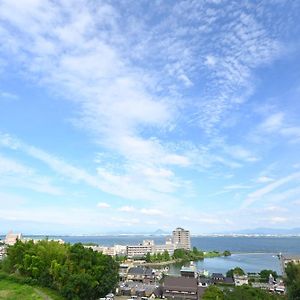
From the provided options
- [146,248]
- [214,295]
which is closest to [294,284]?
[214,295]

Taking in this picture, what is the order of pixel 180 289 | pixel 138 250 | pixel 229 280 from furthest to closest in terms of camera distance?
pixel 138 250 < pixel 229 280 < pixel 180 289

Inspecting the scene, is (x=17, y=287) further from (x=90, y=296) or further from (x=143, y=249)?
(x=143, y=249)

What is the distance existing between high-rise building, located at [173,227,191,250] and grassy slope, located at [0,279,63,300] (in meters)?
64.3

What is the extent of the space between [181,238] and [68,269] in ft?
224

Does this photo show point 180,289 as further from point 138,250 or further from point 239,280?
point 138,250

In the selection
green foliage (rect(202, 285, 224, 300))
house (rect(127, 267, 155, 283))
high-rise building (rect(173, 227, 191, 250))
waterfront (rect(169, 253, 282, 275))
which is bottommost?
green foliage (rect(202, 285, 224, 300))

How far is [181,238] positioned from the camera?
86062mm

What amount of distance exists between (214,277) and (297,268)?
13912 mm

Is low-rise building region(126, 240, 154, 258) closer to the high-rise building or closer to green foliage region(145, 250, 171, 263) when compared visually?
green foliage region(145, 250, 171, 263)

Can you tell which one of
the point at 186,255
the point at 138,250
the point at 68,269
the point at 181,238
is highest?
the point at 181,238

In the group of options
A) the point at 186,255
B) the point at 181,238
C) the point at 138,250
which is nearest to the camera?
the point at 186,255

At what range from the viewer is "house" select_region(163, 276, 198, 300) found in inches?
947

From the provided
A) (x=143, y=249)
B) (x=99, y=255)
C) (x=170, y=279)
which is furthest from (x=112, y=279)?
(x=143, y=249)

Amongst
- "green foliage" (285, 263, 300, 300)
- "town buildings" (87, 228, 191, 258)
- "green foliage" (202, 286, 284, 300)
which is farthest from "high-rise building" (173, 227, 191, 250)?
"green foliage" (202, 286, 284, 300)
